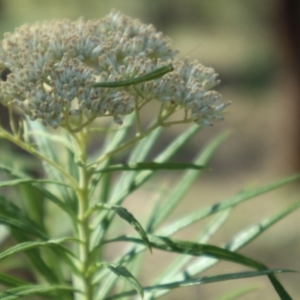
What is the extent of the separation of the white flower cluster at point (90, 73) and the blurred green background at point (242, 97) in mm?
104

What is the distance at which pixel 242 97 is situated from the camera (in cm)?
834

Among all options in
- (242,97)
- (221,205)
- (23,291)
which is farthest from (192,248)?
(242,97)

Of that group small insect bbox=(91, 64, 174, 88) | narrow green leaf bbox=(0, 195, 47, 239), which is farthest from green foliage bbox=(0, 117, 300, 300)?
small insect bbox=(91, 64, 174, 88)

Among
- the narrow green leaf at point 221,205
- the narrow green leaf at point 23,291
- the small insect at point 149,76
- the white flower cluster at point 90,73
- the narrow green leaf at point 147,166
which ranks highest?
the white flower cluster at point 90,73

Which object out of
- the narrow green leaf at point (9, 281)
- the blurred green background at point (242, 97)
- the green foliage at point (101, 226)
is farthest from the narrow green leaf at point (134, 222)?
the blurred green background at point (242, 97)

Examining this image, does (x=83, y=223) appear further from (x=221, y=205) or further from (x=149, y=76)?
(x=149, y=76)

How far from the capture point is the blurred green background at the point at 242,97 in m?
4.25

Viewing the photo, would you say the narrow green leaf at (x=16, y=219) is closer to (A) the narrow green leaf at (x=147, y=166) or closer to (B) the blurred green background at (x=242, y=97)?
(A) the narrow green leaf at (x=147, y=166)

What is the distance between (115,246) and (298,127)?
7.06 ft

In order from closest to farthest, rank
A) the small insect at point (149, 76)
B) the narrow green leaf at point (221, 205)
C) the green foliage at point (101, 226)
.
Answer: the small insect at point (149, 76) < the green foliage at point (101, 226) < the narrow green leaf at point (221, 205)

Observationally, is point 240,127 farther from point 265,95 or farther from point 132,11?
point 132,11

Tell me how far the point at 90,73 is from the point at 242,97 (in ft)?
25.0

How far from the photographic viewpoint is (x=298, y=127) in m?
5.32

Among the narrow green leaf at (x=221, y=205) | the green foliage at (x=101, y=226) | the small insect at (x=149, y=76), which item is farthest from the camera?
the narrow green leaf at (x=221, y=205)
